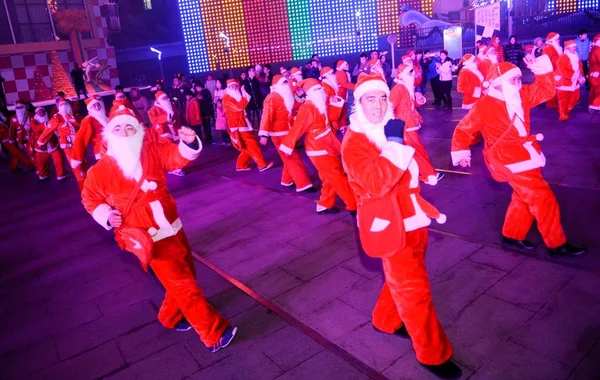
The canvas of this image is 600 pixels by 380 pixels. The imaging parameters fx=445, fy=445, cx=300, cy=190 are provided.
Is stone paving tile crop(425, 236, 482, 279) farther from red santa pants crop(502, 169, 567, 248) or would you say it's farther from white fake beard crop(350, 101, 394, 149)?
white fake beard crop(350, 101, 394, 149)

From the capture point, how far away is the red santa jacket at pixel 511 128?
3.88 metres

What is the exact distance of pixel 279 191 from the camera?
24.1 feet

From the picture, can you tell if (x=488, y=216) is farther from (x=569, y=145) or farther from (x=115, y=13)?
(x=115, y=13)

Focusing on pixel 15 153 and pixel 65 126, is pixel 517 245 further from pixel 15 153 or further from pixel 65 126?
pixel 15 153

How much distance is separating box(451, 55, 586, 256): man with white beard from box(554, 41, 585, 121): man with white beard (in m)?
6.13

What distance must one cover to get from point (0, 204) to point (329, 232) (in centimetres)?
762

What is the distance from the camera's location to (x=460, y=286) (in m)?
3.79

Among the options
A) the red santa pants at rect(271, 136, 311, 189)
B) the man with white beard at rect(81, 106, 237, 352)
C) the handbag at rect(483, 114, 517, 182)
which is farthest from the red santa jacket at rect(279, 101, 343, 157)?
the man with white beard at rect(81, 106, 237, 352)

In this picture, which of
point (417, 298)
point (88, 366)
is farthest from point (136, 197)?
point (417, 298)

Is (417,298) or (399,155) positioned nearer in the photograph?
(399,155)

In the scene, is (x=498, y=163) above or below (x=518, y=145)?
below

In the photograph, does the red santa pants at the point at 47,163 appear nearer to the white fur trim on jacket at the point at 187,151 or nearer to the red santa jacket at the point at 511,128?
the white fur trim on jacket at the point at 187,151

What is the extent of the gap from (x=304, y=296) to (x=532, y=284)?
75.3 inches

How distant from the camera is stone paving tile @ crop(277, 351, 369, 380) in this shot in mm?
2934
